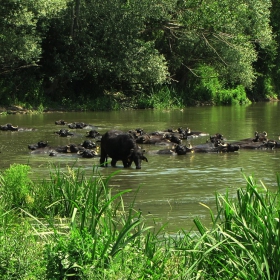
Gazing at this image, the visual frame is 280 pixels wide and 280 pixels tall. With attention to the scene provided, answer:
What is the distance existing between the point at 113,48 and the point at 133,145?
931 inches

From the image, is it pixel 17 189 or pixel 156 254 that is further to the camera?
pixel 17 189

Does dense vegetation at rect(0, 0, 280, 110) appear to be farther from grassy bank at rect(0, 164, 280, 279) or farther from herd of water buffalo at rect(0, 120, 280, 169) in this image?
grassy bank at rect(0, 164, 280, 279)

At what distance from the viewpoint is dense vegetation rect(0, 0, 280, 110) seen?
3684 centimetres

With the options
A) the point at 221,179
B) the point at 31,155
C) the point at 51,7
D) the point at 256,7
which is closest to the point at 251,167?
the point at 221,179

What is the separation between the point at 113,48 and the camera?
39375mm

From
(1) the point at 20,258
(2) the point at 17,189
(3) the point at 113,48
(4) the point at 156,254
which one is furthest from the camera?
(3) the point at 113,48

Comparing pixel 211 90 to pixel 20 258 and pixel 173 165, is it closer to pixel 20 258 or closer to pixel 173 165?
pixel 173 165

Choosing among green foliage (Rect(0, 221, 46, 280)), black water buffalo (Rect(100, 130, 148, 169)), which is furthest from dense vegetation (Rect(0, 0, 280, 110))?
green foliage (Rect(0, 221, 46, 280))

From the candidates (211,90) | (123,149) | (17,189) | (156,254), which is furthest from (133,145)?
(211,90)

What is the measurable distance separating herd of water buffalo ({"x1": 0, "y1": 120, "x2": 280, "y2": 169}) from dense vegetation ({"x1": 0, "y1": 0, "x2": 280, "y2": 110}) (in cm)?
1186

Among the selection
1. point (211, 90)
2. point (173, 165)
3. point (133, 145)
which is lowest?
point (173, 165)

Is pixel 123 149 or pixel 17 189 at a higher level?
pixel 17 189

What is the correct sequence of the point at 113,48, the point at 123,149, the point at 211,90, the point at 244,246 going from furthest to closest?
the point at 211,90 → the point at 113,48 → the point at 123,149 → the point at 244,246

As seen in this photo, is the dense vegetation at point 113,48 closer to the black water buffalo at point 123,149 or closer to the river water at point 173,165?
the river water at point 173,165
